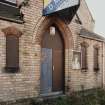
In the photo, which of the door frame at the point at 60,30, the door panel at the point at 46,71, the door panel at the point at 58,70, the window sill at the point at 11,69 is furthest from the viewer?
the door panel at the point at 58,70

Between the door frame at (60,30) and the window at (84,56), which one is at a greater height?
the door frame at (60,30)

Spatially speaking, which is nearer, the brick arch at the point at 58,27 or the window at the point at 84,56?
the brick arch at the point at 58,27

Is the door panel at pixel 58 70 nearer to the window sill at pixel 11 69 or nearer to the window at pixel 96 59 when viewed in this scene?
the window sill at pixel 11 69

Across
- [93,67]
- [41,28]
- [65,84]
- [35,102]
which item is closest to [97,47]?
[93,67]

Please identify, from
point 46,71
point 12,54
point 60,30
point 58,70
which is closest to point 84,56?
point 58,70

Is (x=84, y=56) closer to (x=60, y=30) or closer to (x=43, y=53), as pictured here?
(x=60, y=30)

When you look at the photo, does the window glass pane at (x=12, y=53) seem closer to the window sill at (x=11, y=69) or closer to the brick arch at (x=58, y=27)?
the window sill at (x=11, y=69)

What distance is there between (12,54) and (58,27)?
3.39 metres

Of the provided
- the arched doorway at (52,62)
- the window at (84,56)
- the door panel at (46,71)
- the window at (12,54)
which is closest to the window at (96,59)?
the window at (84,56)

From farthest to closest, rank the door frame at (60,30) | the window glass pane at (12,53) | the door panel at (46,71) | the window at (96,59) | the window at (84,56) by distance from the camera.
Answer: the window at (96,59) < the window at (84,56) < the door panel at (46,71) < the door frame at (60,30) < the window glass pane at (12,53)

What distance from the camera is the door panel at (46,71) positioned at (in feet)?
37.7

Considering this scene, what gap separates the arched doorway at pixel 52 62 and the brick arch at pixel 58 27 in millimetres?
190

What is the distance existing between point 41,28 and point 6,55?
7.75 feet

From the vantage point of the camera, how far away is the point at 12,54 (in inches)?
383
